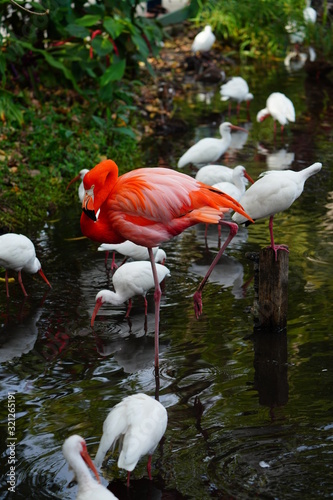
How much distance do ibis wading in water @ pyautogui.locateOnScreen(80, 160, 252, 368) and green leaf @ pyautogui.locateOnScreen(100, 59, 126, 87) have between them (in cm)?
452

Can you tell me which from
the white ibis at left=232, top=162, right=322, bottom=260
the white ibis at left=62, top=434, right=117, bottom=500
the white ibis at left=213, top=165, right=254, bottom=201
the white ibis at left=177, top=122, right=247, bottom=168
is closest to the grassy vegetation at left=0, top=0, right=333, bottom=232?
the white ibis at left=177, top=122, right=247, bottom=168

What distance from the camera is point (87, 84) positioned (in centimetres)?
1164

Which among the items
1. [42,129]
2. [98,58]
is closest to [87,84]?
[98,58]

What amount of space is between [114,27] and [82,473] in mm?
7174

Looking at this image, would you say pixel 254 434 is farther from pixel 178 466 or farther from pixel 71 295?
pixel 71 295

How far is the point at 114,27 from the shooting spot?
9.95 m

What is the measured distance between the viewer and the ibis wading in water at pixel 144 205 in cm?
555

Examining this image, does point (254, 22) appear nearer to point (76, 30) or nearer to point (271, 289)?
point (76, 30)

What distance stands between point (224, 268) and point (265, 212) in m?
1.03

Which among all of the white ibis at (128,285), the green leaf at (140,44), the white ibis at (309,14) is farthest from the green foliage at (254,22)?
the white ibis at (128,285)

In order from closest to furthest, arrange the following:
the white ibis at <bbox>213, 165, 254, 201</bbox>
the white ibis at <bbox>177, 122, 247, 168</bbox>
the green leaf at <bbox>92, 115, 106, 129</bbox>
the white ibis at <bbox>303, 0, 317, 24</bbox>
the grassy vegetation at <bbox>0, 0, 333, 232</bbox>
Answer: the white ibis at <bbox>213, 165, 254, 201</bbox> → the grassy vegetation at <bbox>0, 0, 333, 232</bbox> → the white ibis at <bbox>177, 122, 247, 168</bbox> → the green leaf at <bbox>92, 115, 106, 129</bbox> → the white ibis at <bbox>303, 0, 317, 24</bbox>

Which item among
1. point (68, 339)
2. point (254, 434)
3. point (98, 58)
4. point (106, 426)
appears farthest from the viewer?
point (98, 58)

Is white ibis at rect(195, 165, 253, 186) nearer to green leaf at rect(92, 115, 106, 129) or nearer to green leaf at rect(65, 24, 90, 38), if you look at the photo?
green leaf at rect(92, 115, 106, 129)

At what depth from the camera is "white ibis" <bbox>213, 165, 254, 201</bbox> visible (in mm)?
8078
